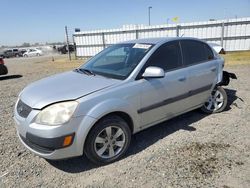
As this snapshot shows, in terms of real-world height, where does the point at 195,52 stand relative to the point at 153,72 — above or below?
above

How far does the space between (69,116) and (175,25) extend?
1616cm

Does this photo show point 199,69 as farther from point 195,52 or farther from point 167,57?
point 167,57

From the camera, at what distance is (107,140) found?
10.0 feet

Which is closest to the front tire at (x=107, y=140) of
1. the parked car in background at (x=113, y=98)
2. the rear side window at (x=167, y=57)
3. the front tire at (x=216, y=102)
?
the parked car in background at (x=113, y=98)

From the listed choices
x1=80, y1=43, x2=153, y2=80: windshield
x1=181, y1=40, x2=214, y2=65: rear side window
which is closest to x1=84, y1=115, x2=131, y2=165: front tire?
x1=80, y1=43, x2=153, y2=80: windshield

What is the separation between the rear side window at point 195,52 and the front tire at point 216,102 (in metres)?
0.78

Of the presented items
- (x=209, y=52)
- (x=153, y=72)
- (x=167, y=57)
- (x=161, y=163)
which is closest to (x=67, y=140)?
(x=161, y=163)

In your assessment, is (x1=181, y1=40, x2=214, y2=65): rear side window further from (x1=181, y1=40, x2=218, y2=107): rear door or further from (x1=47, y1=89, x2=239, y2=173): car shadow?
(x1=47, y1=89, x2=239, y2=173): car shadow

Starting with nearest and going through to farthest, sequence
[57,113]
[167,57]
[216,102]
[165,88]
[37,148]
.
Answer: [57,113] → [37,148] → [165,88] → [167,57] → [216,102]

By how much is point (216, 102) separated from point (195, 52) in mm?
1321

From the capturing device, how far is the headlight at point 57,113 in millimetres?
2622

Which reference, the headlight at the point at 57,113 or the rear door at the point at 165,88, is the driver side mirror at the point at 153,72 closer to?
the rear door at the point at 165,88

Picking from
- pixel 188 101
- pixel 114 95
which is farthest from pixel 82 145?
pixel 188 101

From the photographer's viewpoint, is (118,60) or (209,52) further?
(209,52)
